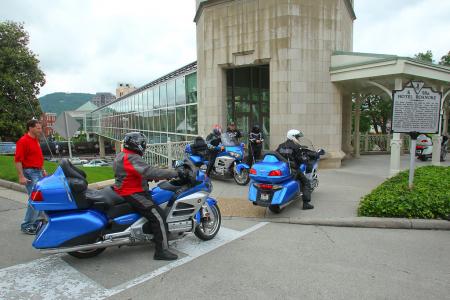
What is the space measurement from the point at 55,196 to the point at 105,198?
0.56 m

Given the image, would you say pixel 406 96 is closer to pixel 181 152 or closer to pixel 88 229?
pixel 88 229

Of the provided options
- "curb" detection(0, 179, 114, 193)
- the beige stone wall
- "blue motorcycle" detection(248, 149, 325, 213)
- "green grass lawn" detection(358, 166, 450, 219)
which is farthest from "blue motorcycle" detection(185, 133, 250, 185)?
"green grass lawn" detection(358, 166, 450, 219)

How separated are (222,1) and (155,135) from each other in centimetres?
1123

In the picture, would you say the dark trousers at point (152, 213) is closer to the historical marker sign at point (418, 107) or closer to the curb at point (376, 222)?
the curb at point (376, 222)

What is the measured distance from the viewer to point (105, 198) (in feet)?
13.8

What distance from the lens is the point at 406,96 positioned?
21.8 ft

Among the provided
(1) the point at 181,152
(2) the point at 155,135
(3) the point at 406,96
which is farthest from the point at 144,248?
(2) the point at 155,135

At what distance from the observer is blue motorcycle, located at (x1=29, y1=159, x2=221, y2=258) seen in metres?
3.93

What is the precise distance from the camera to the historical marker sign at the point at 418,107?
6629mm

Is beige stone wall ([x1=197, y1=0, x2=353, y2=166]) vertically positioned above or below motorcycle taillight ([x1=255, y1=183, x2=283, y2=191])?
above

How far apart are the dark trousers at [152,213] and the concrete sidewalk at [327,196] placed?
2381mm

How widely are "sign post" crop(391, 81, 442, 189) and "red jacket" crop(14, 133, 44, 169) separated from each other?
668 cm

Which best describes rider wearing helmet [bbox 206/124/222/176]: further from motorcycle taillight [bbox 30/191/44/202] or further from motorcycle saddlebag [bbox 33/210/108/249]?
motorcycle taillight [bbox 30/191/44/202]

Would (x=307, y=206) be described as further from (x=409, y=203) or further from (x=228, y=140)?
(x=228, y=140)
